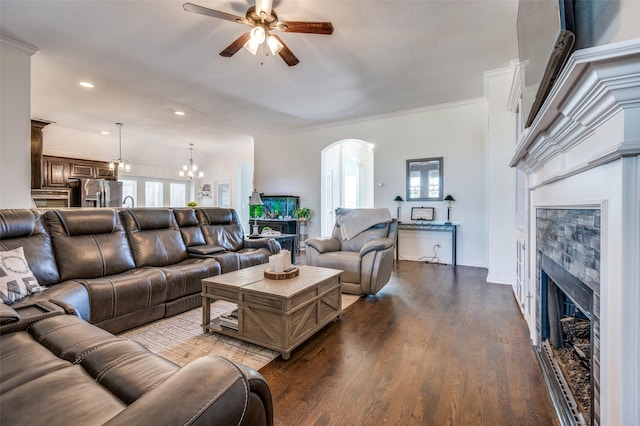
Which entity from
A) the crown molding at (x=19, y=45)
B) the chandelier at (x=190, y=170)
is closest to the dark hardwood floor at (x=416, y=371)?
the crown molding at (x=19, y=45)

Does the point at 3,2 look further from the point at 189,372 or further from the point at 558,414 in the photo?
the point at 558,414

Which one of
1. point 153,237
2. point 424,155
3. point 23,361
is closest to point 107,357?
→ point 23,361

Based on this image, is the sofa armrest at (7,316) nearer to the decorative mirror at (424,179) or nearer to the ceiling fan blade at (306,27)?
the ceiling fan blade at (306,27)

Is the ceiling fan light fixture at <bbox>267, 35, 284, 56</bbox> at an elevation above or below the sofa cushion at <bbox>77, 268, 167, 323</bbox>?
above

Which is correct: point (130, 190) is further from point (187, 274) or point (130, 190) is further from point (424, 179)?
point (424, 179)

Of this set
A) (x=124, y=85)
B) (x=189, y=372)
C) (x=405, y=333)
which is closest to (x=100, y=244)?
(x=189, y=372)

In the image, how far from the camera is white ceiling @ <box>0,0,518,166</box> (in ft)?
8.85

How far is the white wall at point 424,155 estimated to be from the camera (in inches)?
196

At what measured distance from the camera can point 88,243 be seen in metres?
2.53

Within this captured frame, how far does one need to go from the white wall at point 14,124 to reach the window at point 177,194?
21.7 feet

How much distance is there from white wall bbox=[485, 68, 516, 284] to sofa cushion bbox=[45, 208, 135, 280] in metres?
4.31

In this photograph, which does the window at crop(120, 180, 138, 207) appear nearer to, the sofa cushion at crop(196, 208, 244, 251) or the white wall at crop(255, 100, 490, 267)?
the white wall at crop(255, 100, 490, 267)

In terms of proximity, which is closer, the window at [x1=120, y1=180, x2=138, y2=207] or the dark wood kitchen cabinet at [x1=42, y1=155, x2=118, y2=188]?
the dark wood kitchen cabinet at [x1=42, y1=155, x2=118, y2=188]

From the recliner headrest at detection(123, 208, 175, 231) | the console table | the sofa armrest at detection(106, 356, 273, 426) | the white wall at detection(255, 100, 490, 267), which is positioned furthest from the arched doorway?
the sofa armrest at detection(106, 356, 273, 426)
